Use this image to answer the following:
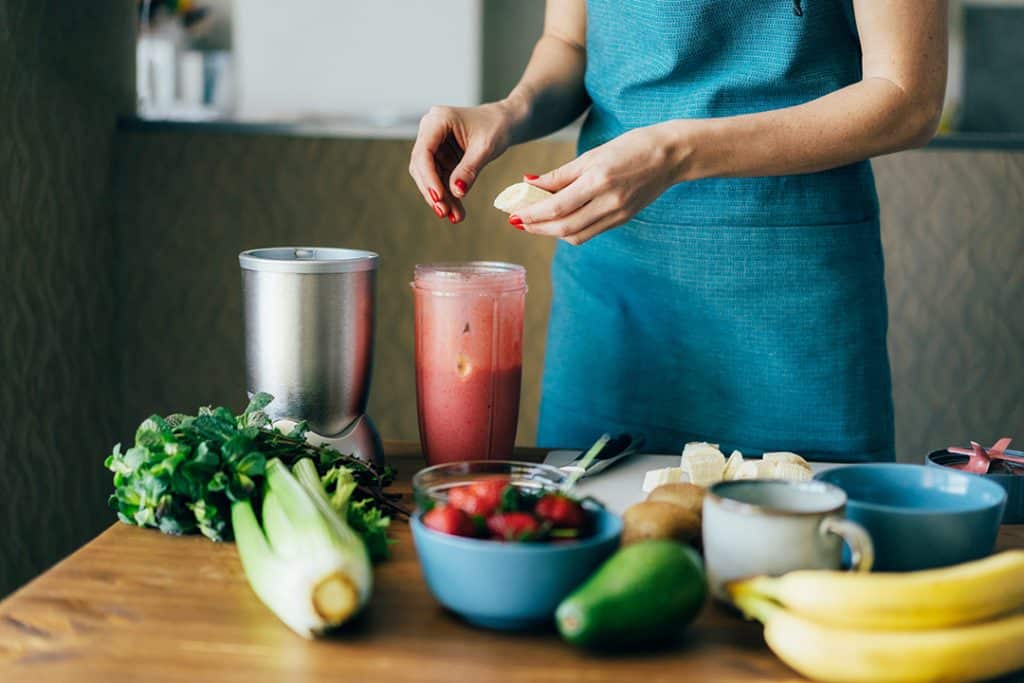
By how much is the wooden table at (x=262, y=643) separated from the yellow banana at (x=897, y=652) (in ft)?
0.10

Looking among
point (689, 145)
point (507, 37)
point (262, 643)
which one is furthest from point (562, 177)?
point (507, 37)

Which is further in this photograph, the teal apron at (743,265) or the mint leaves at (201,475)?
the teal apron at (743,265)

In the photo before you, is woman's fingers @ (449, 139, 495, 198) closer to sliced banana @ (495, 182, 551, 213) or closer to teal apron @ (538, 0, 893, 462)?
sliced banana @ (495, 182, 551, 213)

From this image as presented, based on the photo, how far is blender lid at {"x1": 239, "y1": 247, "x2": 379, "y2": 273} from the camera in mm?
1156

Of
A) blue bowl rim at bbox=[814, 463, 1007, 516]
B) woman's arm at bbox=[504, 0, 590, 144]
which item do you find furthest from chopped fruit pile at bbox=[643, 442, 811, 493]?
woman's arm at bbox=[504, 0, 590, 144]

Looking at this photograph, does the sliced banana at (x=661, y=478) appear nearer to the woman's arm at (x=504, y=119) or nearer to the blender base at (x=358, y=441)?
the blender base at (x=358, y=441)

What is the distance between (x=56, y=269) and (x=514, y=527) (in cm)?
157

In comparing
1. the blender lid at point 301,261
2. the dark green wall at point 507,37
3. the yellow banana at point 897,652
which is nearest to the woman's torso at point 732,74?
the blender lid at point 301,261

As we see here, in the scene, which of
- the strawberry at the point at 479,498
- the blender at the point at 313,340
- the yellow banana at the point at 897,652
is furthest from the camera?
the blender at the point at 313,340

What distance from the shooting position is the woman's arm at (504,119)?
131 cm

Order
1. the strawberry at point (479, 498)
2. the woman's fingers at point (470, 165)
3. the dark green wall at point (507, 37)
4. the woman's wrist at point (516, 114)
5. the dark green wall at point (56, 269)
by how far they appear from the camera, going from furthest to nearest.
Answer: the dark green wall at point (507, 37) < the dark green wall at point (56, 269) < the woman's wrist at point (516, 114) < the woman's fingers at point (470, 165) < the strawberry at point (479, 498)

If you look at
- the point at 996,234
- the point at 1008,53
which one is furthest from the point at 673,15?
the point at 1008,53

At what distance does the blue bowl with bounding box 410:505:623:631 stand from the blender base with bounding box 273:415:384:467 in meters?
0.39

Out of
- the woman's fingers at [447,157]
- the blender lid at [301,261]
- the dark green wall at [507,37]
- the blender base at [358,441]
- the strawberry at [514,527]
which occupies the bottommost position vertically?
the blender base at [358,441]
